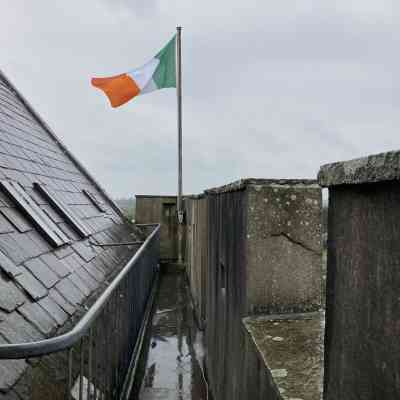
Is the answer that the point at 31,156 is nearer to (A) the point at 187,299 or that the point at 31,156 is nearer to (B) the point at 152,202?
(A) the point at 187,299

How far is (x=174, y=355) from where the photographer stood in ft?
17.7

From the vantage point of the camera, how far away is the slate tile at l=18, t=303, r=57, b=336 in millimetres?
2414

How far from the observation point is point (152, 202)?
44.1ft

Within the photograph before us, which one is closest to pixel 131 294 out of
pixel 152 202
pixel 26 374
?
pixel 26 374

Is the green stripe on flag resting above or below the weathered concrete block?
above

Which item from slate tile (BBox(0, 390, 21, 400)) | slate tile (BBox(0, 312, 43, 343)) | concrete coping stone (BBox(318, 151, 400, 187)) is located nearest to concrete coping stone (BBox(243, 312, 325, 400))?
concrete coping stone (BBox(318, 151, 400, 187))

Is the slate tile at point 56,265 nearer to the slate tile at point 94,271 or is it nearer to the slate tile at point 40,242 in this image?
the slate tile at point 40,242

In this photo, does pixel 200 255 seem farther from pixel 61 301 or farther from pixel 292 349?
pixel 292 349

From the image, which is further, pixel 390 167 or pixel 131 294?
pixel 131 294

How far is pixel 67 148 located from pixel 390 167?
896cm

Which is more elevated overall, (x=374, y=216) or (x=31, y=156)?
(x=31, y=156)

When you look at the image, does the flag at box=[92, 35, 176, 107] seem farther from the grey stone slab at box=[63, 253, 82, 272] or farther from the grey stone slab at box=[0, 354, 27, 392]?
the grey stone slab at box=[0, 354, 27, 392]

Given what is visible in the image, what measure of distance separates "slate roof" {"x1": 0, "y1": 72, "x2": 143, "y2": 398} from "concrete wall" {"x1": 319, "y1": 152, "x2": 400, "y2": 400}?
5.16 feet

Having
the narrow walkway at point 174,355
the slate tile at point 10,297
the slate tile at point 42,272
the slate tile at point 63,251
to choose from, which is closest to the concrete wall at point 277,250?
the slate tile at point 10,297
